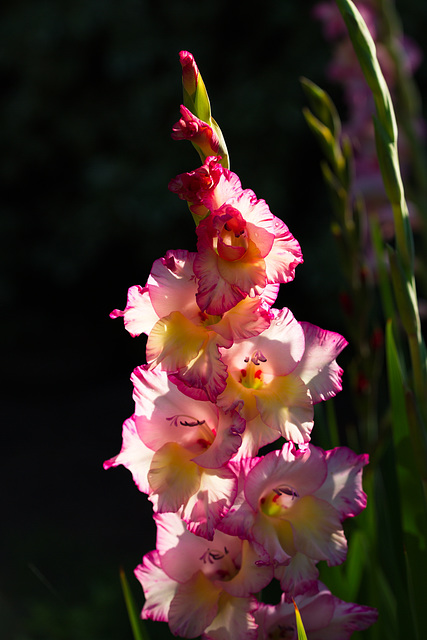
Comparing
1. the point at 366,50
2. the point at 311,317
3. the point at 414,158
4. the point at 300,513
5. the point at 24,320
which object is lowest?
the point at 24,320

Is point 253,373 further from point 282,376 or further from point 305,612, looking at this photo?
point 305,612

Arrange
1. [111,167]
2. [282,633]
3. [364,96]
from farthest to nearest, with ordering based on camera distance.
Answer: [111,167]
[364,96]
[282,633]

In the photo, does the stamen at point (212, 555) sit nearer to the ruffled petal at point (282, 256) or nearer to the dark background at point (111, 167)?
the ruffled petal at point (282, 256)

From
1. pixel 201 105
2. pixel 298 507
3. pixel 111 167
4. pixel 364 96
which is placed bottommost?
pixel 111 167

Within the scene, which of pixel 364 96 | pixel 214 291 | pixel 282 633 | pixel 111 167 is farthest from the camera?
pixel 111 167

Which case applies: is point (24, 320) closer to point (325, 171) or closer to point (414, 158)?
point (414, 158)

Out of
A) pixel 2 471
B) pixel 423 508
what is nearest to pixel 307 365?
pixel 423 508

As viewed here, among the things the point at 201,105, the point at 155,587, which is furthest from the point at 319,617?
the point at 201,105

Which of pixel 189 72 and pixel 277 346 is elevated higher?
pixel 189 72
